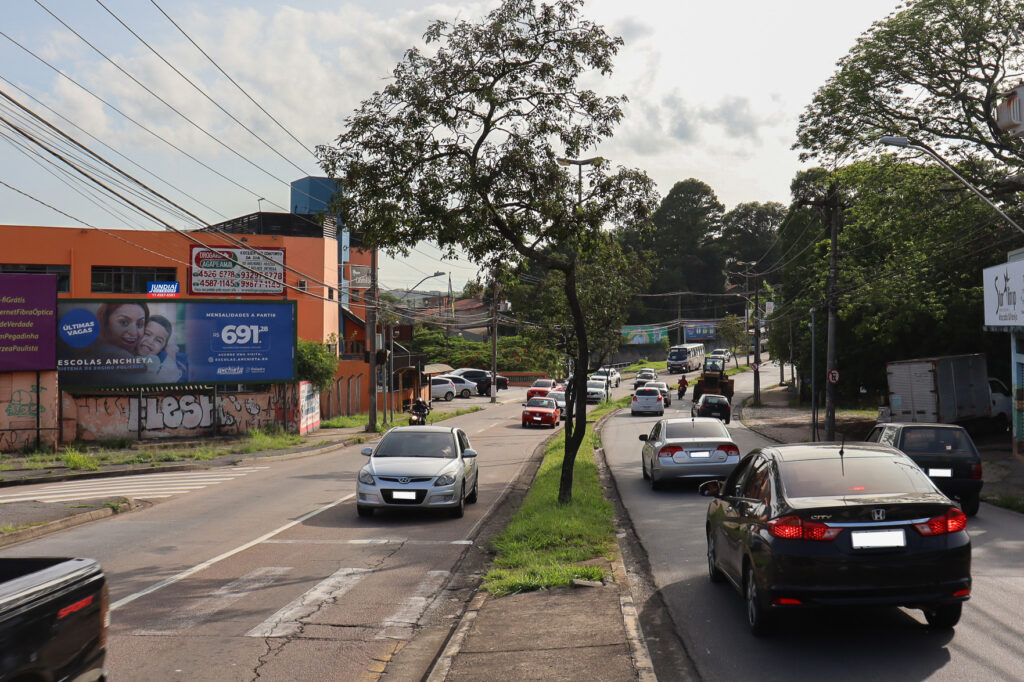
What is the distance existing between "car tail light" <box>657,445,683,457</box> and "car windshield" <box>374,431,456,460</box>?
4.54 meters

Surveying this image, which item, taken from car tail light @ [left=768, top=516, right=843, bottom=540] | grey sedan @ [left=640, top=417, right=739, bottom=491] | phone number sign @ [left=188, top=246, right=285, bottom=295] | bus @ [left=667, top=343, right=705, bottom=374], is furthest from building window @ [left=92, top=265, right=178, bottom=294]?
bus @ [left=667, top=343, right=705, bottom=374]

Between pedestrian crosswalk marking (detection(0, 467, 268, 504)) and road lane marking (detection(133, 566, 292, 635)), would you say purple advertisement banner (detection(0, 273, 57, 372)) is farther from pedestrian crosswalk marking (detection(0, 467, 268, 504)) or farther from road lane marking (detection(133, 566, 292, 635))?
road lane marking (detection(133, 566, 292, 635))

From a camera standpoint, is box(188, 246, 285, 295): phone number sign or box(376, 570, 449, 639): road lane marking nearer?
box(376, 570, 449, 639): road lane marking

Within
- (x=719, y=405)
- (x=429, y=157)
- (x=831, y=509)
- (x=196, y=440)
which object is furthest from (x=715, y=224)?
(x=831, y=509)

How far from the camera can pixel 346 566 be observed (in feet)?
35.0

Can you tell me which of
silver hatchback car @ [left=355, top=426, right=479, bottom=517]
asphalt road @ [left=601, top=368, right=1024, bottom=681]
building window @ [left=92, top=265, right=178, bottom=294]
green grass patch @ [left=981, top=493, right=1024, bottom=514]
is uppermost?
building window @ [left=92, top=265, right=178, bottom=294]

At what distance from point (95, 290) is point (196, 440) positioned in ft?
62.6

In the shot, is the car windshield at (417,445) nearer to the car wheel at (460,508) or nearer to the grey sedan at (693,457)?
the car wheel at (460,508)

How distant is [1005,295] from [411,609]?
71.4ft

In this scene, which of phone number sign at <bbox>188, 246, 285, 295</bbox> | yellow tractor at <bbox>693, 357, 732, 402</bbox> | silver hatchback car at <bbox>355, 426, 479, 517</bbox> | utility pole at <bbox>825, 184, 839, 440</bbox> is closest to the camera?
silver hatchback car at <bbox>355, 426, 479, 517</bbox>

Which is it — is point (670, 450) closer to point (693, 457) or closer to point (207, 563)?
point (693, 457)

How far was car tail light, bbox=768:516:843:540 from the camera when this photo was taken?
21.2 feet

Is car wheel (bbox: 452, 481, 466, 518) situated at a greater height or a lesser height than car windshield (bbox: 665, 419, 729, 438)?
lesser

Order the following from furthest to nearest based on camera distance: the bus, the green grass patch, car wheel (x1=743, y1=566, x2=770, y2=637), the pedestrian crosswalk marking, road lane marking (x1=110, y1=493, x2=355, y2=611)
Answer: the bus < the pedestrian crosswalk marking < the green grass patch < road lane marking (x1=110, y1=493, x2=355, y2=611) < car wheel (x1=743, y1=566, x2=770, y2=637)
